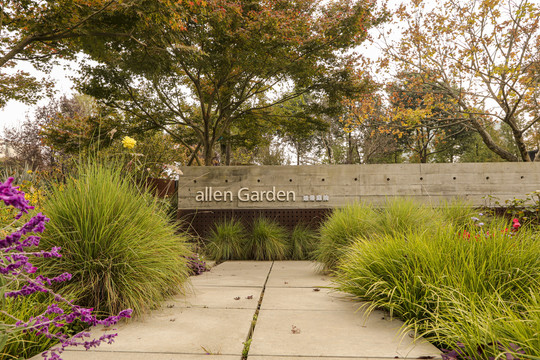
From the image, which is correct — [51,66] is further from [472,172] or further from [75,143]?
[472,172]

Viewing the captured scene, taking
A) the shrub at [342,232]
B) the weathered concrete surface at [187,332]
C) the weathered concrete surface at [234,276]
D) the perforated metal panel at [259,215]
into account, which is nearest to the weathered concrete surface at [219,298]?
the weathered concrete surface at [187,332]

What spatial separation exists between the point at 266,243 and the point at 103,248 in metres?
4.00

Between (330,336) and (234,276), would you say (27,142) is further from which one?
(330,336)

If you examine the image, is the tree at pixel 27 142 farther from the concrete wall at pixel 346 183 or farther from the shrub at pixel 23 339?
the shrub at pixel 23 339

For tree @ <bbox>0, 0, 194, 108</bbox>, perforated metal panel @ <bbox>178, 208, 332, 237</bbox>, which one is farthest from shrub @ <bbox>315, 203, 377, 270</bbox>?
tree @ <bbox>0, 0, 194, 108</bbox>

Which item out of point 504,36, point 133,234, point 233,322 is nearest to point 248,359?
point 233,322

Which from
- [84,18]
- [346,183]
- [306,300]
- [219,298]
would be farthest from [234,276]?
[84,18]

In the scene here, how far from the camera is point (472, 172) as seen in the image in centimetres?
685

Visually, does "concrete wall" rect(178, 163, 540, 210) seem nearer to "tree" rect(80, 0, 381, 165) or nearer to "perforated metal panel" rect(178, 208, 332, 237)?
"perforated metal panel" rect(178, 208, 332, 237)

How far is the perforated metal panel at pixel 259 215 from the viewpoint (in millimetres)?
6906

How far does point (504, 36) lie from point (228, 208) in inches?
297

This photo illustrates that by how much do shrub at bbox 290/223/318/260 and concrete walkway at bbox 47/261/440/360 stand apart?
9.88 ft

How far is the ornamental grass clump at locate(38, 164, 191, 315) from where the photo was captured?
226 centimetres

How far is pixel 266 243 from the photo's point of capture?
241 inches
